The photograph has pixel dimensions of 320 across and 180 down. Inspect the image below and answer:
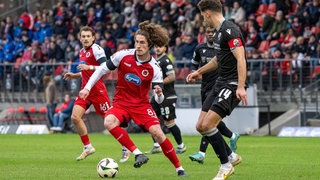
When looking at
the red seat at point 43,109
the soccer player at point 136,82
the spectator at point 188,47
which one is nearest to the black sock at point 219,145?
the soccer player at point 136,82

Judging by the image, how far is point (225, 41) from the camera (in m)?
13.0

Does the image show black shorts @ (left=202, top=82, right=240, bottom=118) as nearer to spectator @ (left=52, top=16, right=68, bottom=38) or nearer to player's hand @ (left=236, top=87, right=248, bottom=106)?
player's hand @ (left=236, top=87, right=248, bottom=106)

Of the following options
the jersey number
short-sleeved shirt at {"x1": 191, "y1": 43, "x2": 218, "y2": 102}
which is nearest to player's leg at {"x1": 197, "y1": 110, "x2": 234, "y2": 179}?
the jersey number

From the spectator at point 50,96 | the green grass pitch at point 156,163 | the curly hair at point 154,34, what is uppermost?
the curly hair at point 154,34

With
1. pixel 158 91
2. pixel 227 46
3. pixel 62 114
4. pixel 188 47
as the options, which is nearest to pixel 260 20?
pixel 188 47

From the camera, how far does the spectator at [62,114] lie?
108 ft

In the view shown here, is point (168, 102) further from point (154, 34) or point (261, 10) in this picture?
point (261, 10)

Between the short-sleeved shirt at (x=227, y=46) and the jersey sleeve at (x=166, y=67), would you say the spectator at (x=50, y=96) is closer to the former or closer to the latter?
the jersey sleeve at (x=166, y=67)

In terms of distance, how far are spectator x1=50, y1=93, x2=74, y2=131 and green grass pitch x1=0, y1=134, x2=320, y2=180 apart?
27.7ft

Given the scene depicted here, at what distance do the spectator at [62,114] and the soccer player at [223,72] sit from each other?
20143 millimetres

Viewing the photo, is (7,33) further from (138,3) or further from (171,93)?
(171,93)

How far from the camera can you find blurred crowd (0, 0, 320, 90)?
31.3m

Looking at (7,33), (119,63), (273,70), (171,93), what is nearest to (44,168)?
(119,63)

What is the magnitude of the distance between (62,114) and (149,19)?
6.19 m
